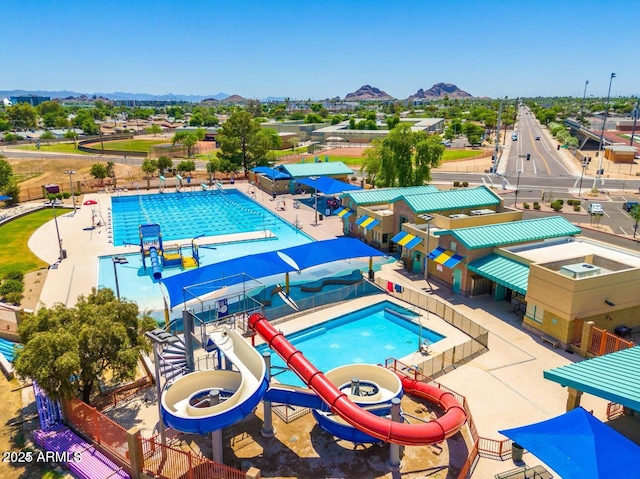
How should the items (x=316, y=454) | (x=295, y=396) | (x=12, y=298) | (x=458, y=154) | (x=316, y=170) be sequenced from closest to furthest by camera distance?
1. (x=316, y=454)
2. (x=295, y=396)
3. (x=12, y=298)
4. (x=316, y=170)
5. (x=458, y=154)

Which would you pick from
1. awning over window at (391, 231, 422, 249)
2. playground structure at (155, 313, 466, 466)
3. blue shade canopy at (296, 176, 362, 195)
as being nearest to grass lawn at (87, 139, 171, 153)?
blue shade canopy at (296, 176, 362, 195)

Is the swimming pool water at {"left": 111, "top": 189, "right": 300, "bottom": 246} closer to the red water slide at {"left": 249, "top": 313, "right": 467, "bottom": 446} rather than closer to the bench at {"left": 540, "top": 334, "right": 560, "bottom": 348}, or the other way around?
the bench at {"left": 540, "top": 334, "right": 560, "bottom": 348}

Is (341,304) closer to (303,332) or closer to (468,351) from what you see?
(303,332)

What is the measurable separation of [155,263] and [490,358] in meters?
26.3

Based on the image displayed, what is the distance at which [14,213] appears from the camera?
180 ft

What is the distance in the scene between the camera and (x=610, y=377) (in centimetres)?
1695

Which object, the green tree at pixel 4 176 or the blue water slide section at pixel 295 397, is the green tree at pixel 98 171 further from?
the blue water slide section at pixel 295 397


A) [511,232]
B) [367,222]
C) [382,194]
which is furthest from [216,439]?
[382,194]

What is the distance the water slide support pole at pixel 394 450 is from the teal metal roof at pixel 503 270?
573 inches

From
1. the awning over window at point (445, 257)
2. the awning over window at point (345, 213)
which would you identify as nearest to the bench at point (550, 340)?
the awning over window at point (445, 257)

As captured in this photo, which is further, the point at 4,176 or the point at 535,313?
the point at 4,176

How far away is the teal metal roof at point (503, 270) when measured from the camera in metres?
28.3

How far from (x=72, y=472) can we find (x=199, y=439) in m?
4.37

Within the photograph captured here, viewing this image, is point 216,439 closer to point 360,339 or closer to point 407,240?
point 360,339
